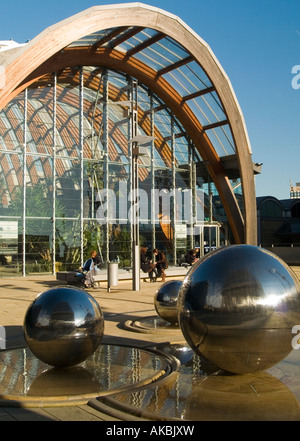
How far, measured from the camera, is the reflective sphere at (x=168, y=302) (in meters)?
9.30

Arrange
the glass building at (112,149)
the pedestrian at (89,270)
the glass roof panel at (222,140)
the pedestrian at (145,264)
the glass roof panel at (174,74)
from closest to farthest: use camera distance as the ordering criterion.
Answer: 1. the pedestrian at (89,270)
2. the pedestrian at (145,264)
3. the glass building at (112,149)
4. the glass roof panel at (174,74)
5. the glass roof panel at (222,140)

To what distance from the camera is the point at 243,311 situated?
5305mm

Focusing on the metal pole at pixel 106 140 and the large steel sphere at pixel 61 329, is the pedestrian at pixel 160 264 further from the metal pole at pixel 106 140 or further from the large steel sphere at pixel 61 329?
the large steel sphere at pixel 61 329

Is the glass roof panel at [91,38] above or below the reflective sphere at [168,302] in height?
above

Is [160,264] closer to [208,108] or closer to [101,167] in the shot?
[101,167]

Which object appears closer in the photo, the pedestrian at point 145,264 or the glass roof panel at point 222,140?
the pedestrian at point 145,264

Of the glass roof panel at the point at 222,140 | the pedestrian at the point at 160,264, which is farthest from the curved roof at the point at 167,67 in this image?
the pedestrian at the point at 160,264

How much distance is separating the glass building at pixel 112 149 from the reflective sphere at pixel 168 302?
12599mm

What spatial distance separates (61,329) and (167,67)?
25209mm

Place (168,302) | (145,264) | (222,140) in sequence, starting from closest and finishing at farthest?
(168,302), (145,264), (222,140)

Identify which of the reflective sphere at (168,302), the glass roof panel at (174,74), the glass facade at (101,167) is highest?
the glass roof panel at (174,74)

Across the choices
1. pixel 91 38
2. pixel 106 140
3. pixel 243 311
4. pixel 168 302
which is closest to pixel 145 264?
pixel 106 140
